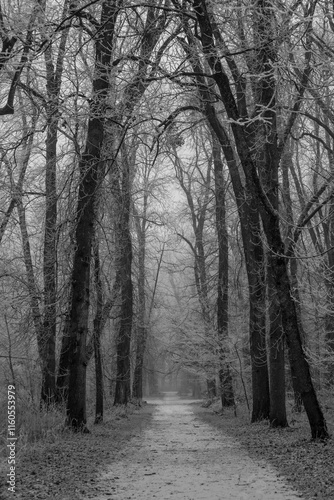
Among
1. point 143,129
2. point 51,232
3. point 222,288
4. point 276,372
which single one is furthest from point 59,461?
point 222,288

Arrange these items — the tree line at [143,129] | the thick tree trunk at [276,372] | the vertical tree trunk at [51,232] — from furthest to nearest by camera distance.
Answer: the thick tree trunk at [276,372] → the vertical tree trunk at [51,232] → the tree line at [143,129]

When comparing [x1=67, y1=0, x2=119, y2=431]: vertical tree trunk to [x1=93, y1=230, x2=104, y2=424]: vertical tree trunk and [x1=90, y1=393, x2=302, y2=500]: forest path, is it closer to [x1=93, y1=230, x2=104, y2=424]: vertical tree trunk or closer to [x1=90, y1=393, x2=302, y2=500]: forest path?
[x1=93, y1=230, x2=104, y2=424]: vertical tree trunk

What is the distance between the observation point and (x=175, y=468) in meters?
7.07

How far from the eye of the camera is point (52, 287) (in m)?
12.4

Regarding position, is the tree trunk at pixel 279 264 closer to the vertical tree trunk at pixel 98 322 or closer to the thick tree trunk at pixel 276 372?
the thick tree trunk at pixel 276 372

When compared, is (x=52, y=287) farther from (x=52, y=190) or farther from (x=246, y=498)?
(x=246, y=498)

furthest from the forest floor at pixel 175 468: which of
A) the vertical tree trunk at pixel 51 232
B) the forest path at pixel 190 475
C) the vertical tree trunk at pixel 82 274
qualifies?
the vertical tree trunk at pixel 51 232

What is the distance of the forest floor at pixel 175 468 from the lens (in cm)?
535

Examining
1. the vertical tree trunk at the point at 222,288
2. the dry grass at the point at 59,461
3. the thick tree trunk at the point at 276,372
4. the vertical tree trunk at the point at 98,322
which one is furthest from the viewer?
the vertical tree trunk at the point at 222,288

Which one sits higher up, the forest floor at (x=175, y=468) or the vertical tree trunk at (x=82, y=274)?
the vertical tree trunk at (x=82, y=274)

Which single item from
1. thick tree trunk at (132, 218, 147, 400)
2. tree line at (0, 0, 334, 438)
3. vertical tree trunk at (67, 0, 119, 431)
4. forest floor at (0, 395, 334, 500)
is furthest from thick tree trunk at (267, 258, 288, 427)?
thick tree trunk at (132, 218, 147, 400)

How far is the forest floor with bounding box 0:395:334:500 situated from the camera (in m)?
5.35

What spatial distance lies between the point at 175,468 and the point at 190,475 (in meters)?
0.63

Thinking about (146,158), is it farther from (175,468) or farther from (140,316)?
(140,316)
